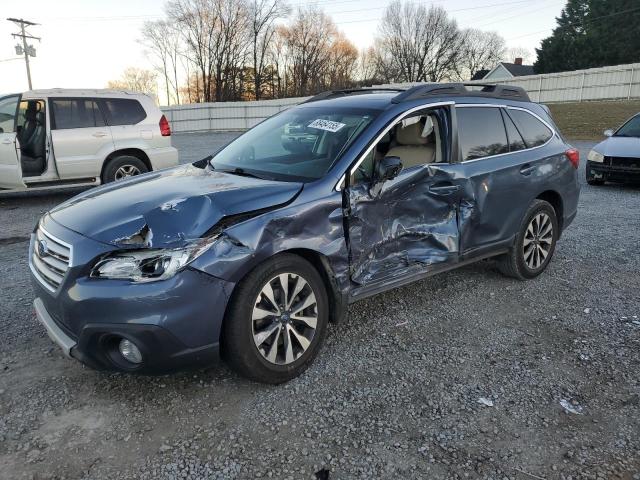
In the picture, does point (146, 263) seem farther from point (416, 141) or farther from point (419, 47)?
point (419, 47)

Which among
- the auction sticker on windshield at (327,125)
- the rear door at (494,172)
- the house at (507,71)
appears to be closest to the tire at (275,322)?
the auction sticker on windshield at (327,125)

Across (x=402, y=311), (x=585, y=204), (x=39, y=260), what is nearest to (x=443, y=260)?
(x=402, y=311)

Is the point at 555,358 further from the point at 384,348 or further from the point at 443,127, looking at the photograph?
the point at 443,127

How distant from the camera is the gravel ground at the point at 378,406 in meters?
2.48

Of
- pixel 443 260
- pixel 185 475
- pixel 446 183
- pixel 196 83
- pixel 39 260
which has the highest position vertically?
pixel 196 83

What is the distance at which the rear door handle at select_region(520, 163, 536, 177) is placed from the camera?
180 inches

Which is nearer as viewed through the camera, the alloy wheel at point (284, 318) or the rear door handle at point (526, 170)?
the alloy wheel at point (284, 318)

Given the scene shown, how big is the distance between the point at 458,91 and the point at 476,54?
7990 centimetres

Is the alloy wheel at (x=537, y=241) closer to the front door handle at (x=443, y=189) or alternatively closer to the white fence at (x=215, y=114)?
the front door handle at (x=443, y=189)

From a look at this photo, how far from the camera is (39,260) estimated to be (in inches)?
124

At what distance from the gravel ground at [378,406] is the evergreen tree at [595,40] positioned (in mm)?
51559

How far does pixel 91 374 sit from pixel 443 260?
265 centimetres

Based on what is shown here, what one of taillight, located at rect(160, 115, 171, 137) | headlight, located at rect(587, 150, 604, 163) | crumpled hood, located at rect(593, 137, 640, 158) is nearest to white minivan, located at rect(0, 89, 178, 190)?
taillight, located at rect(160, 115, 171, 137)

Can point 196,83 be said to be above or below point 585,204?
above
